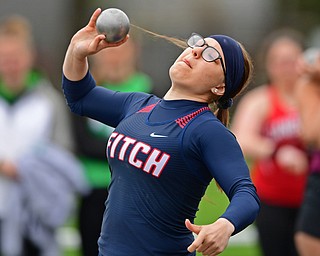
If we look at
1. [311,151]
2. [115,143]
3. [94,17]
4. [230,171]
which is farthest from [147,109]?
[311,151]

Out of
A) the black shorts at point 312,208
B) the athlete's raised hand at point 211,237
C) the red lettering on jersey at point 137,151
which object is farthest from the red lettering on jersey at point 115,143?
the black shorts at point 312,208

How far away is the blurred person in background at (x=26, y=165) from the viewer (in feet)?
26.6

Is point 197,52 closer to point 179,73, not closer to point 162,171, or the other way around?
point 179,73

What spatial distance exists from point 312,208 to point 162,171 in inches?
82.3

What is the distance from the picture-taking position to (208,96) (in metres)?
4.77

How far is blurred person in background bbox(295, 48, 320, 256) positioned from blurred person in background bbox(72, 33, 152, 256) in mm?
1870

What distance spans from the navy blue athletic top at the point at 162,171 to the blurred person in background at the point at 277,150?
307 centimetres

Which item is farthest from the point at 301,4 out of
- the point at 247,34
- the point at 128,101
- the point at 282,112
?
the point at 128,101

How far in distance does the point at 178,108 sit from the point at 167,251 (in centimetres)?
68

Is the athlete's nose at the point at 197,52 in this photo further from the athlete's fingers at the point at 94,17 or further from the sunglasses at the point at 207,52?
the athlete's fingers at the point at 94,17

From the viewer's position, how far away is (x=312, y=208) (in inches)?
252

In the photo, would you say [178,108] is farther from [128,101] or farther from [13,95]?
[13,95]

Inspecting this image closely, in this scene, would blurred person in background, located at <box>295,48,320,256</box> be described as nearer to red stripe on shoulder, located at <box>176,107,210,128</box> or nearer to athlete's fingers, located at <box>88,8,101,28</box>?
red stripe on shoulder, located at <box>176,107,210,128</box>

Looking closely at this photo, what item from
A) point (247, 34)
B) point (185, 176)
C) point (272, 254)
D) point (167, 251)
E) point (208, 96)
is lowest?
point (247, 34)
